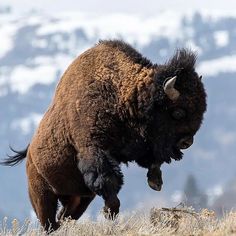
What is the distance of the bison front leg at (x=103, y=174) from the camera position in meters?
13.0

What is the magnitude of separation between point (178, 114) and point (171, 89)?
0.33 m

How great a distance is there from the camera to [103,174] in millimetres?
13008

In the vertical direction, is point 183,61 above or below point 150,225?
above

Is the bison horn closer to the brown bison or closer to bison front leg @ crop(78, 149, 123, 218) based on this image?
the brown bison

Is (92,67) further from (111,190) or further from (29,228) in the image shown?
(29,228)

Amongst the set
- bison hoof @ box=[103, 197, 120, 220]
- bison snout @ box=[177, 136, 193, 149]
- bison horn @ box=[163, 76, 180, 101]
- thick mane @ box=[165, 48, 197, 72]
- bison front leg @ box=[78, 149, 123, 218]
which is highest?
thick mane @ box=[165, 48, 197, 72]

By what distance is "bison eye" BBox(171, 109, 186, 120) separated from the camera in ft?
43.6

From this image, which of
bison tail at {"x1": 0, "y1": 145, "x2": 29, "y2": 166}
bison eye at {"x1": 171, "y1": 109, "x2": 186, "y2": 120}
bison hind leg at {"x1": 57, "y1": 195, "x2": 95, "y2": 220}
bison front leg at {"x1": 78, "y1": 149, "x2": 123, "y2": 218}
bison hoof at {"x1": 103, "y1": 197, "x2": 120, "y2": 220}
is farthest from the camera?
bison tail at {"x1": 0, "y1": 145, "x2": 29, "y2": 166}

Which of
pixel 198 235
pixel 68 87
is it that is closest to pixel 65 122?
pixel 68 87

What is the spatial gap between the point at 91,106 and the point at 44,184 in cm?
153

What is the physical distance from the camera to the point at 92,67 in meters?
13.8

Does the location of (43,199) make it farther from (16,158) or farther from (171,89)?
(171,89)

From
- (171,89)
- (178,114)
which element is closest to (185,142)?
(178,114)

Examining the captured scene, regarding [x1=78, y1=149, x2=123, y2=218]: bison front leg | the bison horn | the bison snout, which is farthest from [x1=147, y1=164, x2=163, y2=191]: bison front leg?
the bison horn
